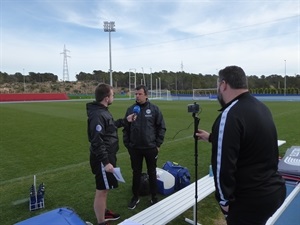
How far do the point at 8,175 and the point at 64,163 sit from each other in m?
1.44

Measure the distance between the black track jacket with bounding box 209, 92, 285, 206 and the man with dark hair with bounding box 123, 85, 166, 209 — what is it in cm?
240

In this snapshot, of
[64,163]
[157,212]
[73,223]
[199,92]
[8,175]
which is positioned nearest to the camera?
[73,223]

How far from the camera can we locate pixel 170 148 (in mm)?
8828

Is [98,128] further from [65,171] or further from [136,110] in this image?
[65,171]

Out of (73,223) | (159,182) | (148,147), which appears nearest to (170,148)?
(159,182)

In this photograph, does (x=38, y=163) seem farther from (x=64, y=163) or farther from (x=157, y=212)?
(x=157, y=212)

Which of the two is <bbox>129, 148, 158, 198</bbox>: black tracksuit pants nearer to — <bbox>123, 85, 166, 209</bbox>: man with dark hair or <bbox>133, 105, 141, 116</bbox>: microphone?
<bbox>123, 85, 166, 209</bbox>: man with dark hair

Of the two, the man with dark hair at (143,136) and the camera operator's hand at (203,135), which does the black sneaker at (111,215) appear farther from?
the camera operator's hand at (203,135)

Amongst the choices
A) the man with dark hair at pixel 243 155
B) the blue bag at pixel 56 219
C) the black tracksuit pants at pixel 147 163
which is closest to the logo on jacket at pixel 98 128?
the blue bag at pixel 56 219

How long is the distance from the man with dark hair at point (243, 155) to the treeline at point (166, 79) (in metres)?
63.1

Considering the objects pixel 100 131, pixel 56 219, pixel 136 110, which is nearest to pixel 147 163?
pixel 136 110

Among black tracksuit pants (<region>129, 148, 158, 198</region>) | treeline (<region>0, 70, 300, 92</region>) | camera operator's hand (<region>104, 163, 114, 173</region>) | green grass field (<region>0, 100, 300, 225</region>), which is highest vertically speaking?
treeline (<region>0, 70, 300, 92</region>)

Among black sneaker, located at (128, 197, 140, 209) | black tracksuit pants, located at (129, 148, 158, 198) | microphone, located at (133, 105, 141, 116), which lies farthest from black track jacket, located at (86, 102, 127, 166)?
black sneaker, located at (128, 197, 140, 209)

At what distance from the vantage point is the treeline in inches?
3137
